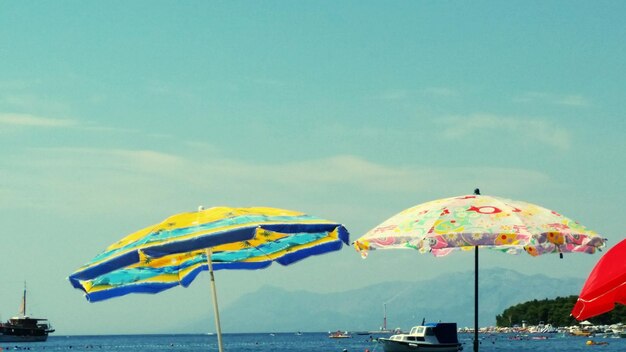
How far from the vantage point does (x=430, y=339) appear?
70.8m

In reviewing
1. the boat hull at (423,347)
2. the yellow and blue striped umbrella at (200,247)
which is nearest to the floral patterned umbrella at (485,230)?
the yellow and blue striped umbrella at (200,247)

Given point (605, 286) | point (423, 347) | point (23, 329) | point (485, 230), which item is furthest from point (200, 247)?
point (23, 329)

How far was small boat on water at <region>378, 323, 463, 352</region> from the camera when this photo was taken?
6983cm

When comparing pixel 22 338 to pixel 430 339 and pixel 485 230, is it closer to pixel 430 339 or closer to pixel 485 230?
pixel 430 339

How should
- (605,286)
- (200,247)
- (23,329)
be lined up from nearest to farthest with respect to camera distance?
(605,286), (200,247), (23,329)

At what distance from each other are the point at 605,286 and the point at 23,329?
17775 centimetres

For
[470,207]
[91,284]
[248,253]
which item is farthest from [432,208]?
[91,284]

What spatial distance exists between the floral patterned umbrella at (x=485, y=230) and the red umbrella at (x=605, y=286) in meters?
3.58

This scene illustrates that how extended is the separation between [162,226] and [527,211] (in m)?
5.90

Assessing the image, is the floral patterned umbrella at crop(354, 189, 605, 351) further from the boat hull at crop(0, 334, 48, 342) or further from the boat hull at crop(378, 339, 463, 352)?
the boat hull at crop(0, 334, 48, 342)

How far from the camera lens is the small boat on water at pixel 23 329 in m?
176

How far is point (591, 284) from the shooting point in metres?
10.7

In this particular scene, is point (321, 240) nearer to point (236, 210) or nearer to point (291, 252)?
point (291, 252)

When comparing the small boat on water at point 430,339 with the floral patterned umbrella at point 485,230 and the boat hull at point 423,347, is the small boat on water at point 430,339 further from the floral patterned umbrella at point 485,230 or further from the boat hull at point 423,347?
the floral patterned umbrella at point 485,230
